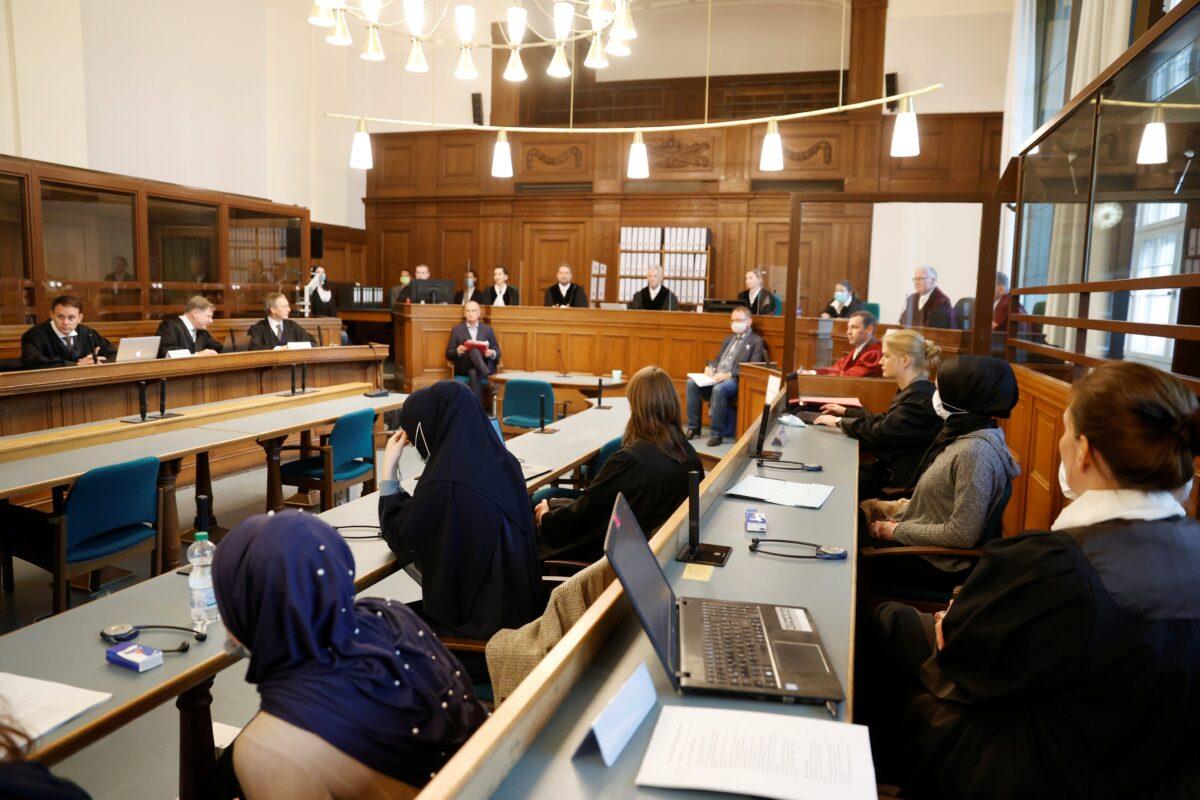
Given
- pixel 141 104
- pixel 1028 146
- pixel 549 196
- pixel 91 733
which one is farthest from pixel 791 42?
pixel 91 733

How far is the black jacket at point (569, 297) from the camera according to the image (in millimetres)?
9586

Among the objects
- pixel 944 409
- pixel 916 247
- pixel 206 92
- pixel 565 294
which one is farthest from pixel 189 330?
pixel 916 247

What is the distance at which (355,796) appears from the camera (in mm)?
1294

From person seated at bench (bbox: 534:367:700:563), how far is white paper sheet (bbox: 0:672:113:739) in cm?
158

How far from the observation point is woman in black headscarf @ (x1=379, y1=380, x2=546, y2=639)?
7.88 feet

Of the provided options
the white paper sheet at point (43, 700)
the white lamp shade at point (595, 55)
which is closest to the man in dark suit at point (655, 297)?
the white lamp shade at point (595, 55)

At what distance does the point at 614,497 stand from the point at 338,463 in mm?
2509

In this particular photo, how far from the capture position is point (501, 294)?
383 inches

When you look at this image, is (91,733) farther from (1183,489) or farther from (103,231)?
(103,231)

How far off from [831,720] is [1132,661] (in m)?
0.51

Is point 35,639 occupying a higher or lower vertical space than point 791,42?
lower

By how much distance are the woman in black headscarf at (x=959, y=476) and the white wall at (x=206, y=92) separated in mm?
6819

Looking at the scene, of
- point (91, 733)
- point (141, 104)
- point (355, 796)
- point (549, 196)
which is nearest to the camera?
point (355, 796)

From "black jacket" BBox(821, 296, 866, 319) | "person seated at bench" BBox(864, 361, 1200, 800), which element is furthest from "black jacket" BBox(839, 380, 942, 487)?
"black jacket" BBox(821, 296, 866, 319)
